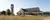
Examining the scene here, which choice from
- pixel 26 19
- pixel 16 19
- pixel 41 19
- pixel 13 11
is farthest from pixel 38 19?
pixel 13 11

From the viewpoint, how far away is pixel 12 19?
1.32 meters

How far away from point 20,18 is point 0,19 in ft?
0.87

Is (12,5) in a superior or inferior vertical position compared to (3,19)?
superior

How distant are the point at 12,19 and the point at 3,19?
121mm

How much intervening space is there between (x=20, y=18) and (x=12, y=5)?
0.69m

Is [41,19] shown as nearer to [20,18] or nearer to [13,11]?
[20,18]

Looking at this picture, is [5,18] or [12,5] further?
[12,5]

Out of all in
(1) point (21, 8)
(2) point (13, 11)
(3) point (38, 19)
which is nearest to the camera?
(3) point (38, 19)

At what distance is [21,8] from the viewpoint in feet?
6.88

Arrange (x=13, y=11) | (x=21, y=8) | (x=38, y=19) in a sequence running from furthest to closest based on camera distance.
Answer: (x=21, y=8)
(x=13, y=11)
(x=38, y=19)

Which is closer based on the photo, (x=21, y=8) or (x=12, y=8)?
(x=12, y=8)

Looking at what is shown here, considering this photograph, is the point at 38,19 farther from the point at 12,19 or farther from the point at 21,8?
the point at 21,8

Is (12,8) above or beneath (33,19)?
above

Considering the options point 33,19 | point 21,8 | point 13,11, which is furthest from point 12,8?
point 33,19
